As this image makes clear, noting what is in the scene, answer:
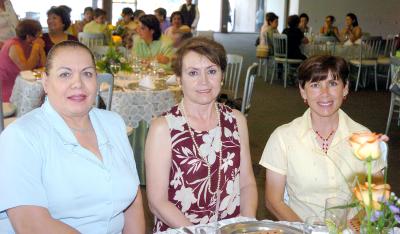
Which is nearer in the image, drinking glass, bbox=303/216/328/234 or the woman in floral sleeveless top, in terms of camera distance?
drinking glass, bbox=303/216/328/234

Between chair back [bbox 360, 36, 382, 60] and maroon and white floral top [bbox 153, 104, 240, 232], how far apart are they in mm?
8096

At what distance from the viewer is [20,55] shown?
511 centimetres

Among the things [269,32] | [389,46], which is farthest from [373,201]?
[389,46]

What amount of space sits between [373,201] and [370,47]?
9.44 metres

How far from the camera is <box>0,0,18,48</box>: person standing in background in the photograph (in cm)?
625

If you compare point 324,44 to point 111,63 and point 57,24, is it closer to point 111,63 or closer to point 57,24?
point 57,24

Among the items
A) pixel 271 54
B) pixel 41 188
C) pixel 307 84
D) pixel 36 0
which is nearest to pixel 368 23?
pixel 271 54

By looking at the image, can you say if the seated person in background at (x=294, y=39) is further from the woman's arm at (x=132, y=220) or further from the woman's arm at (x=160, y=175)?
the woman's arm at (x=132, y=220)

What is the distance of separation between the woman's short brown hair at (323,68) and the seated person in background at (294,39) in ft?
25.8

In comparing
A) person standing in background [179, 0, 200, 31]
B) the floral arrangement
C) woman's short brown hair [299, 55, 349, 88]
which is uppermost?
person standing in background [179, 0, 200, 31]

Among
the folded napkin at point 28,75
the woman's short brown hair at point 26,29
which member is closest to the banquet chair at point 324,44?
the woman's short brown hair at point 26,29

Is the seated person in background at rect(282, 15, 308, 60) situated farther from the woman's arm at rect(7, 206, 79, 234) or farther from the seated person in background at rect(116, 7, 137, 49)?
the woman's arm at rect(7, 206, 79, 234)

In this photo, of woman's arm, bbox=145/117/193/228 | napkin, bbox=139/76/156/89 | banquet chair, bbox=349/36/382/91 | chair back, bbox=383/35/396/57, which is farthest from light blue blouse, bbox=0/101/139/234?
chair back, bbox=383/35/396/57

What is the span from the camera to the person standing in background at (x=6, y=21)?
625 centimetres
